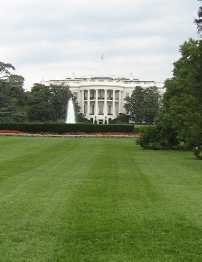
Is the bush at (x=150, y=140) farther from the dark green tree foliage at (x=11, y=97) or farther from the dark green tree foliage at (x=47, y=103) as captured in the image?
the dark green tree foliage at (x=47, y=103)

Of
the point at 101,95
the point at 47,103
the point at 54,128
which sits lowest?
the point at 54,128

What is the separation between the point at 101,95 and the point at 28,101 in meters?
62.2

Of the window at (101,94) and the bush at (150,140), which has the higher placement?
the window at (101,94)

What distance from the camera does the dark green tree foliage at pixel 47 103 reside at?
106688 mm

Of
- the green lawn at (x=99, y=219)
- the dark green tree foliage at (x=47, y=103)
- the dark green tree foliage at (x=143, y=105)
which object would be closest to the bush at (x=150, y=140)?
the green lawn at (x=99, y=219)

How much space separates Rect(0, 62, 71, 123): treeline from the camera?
88812 mm

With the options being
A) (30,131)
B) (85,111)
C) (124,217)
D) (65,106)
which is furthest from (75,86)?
(124,217)

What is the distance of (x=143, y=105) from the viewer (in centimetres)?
13888

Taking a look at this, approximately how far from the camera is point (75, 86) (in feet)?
542

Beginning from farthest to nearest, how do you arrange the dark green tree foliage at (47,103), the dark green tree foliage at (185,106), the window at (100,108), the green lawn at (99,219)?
the window at (100,108), the dark green tree foliage at (47,103), the dark green tree foliage at (185,106), the green lawn at (99,219)

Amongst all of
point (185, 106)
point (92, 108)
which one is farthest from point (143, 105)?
point (185, 106)

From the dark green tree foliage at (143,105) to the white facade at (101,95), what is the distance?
1438cm

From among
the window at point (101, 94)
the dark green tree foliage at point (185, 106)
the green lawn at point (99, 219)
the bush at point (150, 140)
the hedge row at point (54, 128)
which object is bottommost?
the hedge row at point (54, 128)

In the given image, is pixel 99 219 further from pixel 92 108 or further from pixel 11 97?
pixel 92 108
